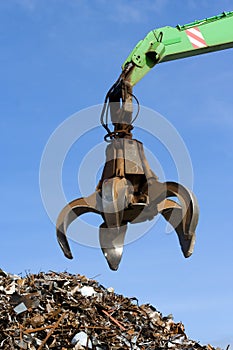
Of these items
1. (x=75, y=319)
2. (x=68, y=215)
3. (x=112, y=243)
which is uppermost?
(x=68, y=215)

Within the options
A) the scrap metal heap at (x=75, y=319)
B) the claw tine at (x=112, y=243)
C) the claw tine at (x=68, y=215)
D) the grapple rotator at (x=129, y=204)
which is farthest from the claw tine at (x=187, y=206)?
the scrap metal heap at (x=75, y=319)

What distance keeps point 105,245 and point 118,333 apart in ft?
2.25

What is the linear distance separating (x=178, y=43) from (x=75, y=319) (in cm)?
285

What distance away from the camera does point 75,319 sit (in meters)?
5.42

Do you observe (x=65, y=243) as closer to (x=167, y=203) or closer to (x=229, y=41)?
(x=167, y=203)

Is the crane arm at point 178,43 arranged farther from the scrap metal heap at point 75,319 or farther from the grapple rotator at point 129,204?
the scrap metal heap at point 75,319

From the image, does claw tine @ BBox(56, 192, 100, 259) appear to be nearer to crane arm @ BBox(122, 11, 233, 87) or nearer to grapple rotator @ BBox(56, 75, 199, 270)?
grapple rotator @ BBox(56, 75, 199, 270)

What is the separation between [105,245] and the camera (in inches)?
226

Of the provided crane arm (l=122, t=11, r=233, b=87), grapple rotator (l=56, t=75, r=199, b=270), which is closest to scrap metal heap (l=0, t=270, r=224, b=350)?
grapple rotator (l=56, t=75, r=199, b=270)

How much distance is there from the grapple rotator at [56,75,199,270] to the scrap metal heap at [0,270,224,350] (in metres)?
0.33

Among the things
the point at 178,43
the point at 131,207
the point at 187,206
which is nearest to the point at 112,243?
the point at 131,207

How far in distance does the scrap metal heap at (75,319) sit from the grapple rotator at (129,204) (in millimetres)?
335

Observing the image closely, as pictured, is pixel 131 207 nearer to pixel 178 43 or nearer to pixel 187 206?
pixel 187 206

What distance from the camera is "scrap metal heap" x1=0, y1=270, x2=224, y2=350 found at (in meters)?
5.19
